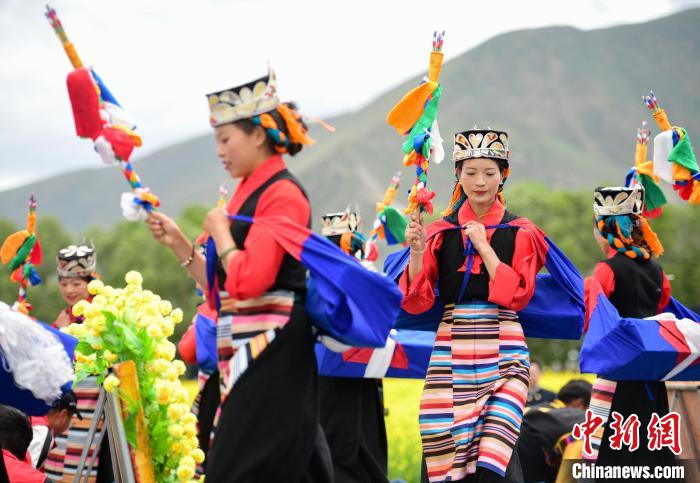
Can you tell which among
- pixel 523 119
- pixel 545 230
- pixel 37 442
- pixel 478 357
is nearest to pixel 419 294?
pixel 478 357

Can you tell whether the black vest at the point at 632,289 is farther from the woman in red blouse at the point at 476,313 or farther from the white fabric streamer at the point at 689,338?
the woman in red blouse at the point at 476,313

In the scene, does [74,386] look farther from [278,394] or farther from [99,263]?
[99,263]

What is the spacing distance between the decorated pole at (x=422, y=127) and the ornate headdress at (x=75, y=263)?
3358 millimetres

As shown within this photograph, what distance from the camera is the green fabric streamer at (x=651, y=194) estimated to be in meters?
8.25

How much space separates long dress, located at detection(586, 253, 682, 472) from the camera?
730 centimetres

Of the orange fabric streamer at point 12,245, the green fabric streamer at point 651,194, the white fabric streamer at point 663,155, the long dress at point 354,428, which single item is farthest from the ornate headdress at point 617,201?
the orange fabric streamer at point 12,245

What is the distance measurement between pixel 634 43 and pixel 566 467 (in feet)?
561

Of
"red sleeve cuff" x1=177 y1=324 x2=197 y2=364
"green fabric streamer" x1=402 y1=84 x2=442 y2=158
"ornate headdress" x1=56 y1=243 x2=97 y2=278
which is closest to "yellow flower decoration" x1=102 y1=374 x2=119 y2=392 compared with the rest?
"green fabric streamer" x1=402 y1=84 x2=442 y2=158

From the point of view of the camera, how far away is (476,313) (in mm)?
6289

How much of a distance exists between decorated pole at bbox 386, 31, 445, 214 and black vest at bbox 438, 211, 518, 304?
0.50 meters

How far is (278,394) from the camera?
462 cm

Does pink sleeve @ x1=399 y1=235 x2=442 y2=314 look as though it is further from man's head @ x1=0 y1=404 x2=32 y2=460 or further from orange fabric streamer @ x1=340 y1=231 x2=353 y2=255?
man's head @ x1=0 y1=404 x2=32 y2=460

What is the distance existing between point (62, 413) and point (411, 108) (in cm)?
290
